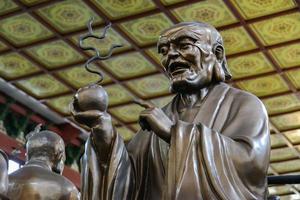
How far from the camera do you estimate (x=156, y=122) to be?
195 centimetres

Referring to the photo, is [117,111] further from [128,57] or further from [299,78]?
[299,78]

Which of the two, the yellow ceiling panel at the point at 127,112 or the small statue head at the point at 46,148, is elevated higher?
the yellow ceiling panel at the point at 127,112

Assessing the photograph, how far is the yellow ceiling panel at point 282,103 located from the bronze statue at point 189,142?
6.78m

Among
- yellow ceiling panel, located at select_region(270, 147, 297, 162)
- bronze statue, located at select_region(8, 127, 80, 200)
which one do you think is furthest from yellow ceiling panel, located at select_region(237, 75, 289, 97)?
bronze statue, located at select_region(8, 127, 80, 200)

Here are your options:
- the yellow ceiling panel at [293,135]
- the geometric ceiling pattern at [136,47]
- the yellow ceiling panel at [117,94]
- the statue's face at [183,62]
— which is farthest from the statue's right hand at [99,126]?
the yellow ceiling panel at [293,135]

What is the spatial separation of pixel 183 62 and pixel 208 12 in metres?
4.98

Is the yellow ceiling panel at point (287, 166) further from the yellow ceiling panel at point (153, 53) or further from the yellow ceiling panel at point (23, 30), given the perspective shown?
the yellow ceiling panel at point (23, 30)

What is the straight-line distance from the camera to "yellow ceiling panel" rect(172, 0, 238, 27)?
6.97m

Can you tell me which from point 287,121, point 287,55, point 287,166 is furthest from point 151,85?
point 287,166

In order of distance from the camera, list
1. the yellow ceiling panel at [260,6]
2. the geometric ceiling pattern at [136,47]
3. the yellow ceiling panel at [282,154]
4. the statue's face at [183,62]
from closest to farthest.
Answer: the statue's face at [183,62] < the yellow ceiling panel at [260,6] < the geometric ceiling pattern at [136,47] < the yellow ceiling panel at [282,154]

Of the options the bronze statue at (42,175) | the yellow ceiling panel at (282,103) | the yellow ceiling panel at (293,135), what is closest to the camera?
the bronze statue at (42,175)

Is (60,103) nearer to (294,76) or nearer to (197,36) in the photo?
(294,76)

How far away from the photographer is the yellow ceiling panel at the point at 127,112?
9625 millimetres

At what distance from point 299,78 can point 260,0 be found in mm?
1897
